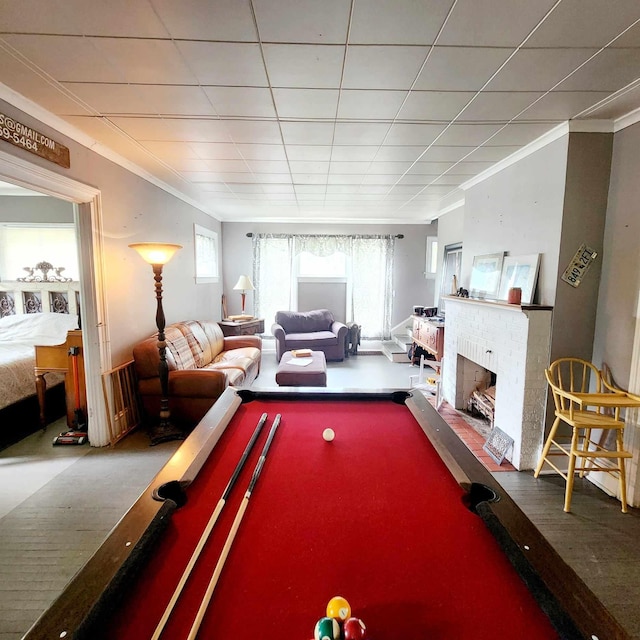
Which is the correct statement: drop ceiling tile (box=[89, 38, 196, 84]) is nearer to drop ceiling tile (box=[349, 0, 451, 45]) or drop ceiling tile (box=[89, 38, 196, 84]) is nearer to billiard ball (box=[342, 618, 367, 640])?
drop ceiling tile (box=[349, 0, 451, 45])

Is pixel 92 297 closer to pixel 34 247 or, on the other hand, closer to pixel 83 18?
pixel 83 18

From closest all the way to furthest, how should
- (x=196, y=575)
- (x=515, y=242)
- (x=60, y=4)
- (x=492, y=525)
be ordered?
(x=196, y=575), (x=492, y=525), (x=60, y=4), (x=515, y=242)

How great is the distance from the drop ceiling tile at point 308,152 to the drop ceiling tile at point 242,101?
0.58 m

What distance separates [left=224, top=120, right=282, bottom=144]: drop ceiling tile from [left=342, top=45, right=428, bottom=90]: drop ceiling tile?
0.75 m

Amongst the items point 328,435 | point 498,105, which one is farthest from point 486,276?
point 328,435

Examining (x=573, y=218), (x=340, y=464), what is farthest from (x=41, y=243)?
(x=573, y=218)

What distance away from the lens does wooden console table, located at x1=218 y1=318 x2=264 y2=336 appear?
561 centimetres

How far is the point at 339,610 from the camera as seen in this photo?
710mm

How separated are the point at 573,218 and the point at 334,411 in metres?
2.21

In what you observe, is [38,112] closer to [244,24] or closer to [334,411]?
[244,24]

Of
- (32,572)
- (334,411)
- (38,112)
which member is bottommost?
(32,572)

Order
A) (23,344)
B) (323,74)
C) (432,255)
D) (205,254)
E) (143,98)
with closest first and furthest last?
(323,74)
(143,98)
(23,344)
(205,254)
(432,255)

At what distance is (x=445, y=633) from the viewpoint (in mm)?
713

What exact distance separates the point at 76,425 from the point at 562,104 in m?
4.54
